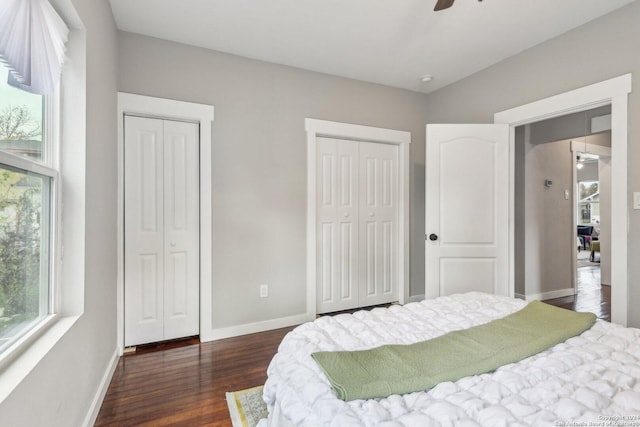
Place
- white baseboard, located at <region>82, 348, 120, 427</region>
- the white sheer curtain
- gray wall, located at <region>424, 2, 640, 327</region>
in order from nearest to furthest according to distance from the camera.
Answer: the white sheer curtain < white baseboard, located at <region>82, 348, 120, 427</region> < gray wall, located at <region>424, 2, 640, 327</region>

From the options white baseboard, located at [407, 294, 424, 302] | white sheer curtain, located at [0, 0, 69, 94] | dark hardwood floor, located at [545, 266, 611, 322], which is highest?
white sheer curtain, located at [0, 0, 69, 94]

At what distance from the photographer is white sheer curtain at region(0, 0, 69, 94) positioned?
3.49ft

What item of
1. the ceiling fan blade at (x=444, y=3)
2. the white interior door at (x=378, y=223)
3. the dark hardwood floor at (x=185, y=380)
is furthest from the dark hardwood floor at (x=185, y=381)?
the ceiling fan blade at (x=444, y=3)

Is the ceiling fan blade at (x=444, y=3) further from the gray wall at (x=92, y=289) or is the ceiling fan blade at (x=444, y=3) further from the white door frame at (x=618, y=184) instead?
the gray wall at (x=92, y=289)

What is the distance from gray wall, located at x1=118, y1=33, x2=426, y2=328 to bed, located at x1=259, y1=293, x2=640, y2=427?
1.53 metres

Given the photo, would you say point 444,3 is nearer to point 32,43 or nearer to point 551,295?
point 32,43

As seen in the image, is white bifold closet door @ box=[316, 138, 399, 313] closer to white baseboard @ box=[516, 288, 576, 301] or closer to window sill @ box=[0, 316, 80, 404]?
white baseboard @ box=[516, 288, 576, 301]

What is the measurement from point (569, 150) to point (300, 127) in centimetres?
381

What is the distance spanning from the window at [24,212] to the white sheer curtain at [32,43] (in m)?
0.05

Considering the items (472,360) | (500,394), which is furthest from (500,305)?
(500,394)

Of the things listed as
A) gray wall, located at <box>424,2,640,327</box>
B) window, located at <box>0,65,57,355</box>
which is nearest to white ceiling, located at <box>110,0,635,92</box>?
gray wall, located at <box>424,2,640,327</box>

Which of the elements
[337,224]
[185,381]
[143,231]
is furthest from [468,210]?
[143,231]

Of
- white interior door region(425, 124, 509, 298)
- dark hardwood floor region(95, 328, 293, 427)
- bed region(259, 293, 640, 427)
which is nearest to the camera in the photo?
bed region(259, 293, 640, 427)

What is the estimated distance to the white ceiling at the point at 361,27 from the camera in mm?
2258
